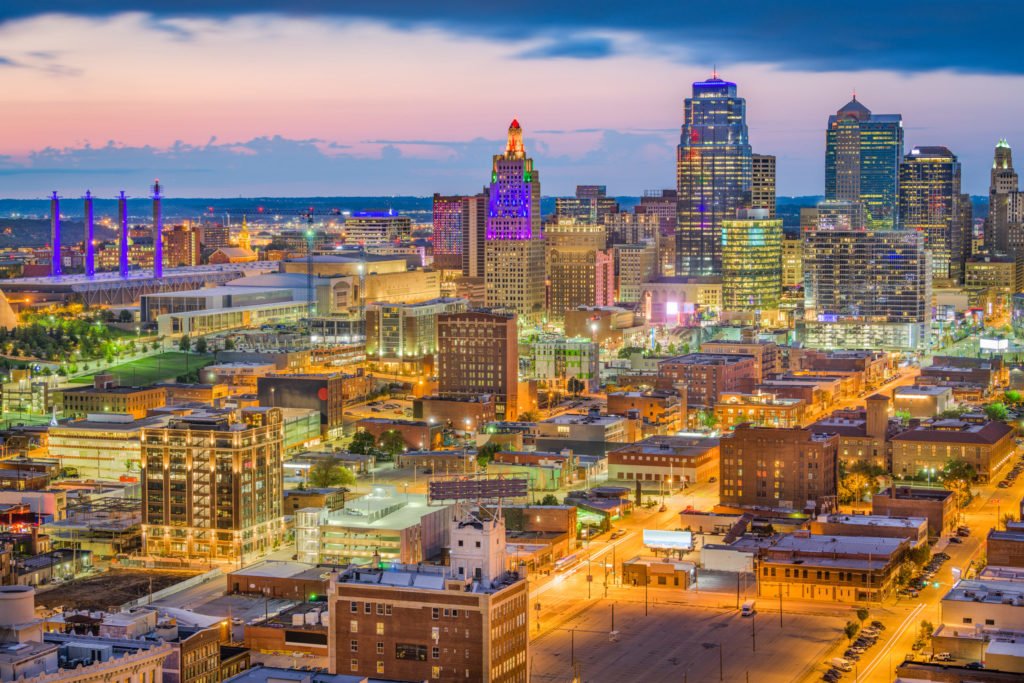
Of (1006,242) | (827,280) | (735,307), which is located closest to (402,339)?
(827,280)

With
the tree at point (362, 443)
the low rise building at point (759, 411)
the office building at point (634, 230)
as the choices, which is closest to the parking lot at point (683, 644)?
the tree at point (362, 443)

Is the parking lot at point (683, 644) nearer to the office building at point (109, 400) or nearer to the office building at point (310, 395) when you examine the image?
the office building at point (310, 395)

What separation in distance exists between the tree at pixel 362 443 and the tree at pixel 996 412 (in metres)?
29.1

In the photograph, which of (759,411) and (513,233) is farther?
(513,233)

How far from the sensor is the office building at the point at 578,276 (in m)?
148

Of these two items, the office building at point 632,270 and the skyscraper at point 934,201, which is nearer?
the office building at point 632,270

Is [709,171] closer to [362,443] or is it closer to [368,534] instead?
[362,443]

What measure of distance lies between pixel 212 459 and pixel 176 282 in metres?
89.2

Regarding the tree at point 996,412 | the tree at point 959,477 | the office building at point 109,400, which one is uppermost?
the office building at point 109,400

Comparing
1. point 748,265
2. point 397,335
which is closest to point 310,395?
point 397,335

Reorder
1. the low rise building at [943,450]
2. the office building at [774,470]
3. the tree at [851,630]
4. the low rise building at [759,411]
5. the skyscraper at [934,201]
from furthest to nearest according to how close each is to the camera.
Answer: the skyscraper at [934,201] → the low rise building at [759,411] → the low rise building at [943,450] → the office building at [774,470] → the tree at [851,630]

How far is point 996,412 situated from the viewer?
299 ft

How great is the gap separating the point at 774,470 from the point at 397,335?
46.9 metres

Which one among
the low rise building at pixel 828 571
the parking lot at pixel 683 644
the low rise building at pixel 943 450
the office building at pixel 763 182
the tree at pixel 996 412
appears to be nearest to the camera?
the parking lot at pixel 683 644
